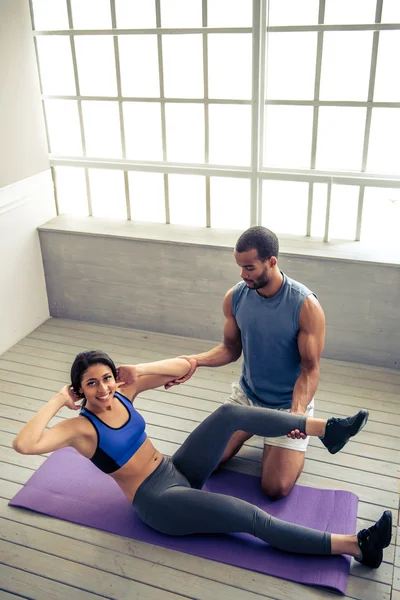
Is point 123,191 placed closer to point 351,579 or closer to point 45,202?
point 45,202

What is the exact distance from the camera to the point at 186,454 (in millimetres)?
2637

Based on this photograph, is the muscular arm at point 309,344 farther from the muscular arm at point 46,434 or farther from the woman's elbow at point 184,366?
the muscular arm at point 46,434

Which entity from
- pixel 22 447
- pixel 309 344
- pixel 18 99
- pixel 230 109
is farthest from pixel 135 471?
pixel 18 99

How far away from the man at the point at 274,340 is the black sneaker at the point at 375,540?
1.59 feet

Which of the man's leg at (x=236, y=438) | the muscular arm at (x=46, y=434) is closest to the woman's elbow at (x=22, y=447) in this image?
the muscular arm at (x=46, y=434)

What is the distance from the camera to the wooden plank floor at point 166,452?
2.35m

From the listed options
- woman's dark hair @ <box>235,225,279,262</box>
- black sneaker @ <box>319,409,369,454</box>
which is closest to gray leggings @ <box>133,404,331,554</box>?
black sneaker @ <box>319,409,369,454</box>

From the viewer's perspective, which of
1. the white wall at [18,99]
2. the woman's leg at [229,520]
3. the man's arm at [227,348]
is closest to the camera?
the woman's leg at [229,520]

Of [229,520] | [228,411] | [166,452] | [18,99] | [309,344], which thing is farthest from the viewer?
[18,99]

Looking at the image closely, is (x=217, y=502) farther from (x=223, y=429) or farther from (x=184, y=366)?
(x=184, y=366)

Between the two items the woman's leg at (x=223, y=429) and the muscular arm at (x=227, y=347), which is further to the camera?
the muscular arm at (x=227, y=347)

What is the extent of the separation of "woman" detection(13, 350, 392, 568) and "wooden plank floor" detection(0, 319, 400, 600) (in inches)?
6.0

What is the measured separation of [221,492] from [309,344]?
31.9 inches

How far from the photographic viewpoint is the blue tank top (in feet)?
9.11
